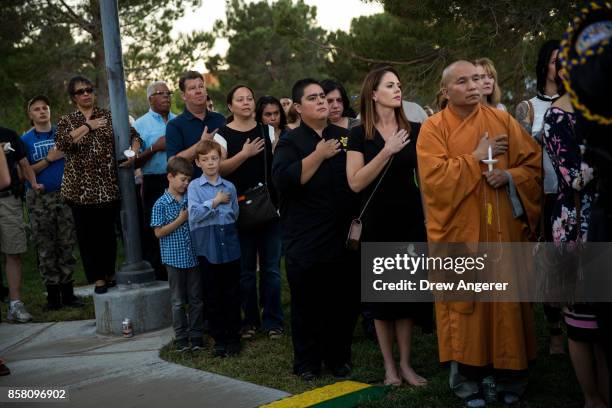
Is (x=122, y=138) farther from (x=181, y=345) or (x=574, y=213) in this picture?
(x=574, y=213)

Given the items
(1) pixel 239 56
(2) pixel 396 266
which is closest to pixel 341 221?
(2) pixel 396 266

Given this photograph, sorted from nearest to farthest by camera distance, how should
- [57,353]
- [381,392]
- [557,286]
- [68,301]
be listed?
[557,286], [381,392], [57,353], [68,301]

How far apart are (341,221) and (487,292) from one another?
1.17m

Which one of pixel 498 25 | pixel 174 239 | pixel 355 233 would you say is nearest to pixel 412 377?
pixel 355 233

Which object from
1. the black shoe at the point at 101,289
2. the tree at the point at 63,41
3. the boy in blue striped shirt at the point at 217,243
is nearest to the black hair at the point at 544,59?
the boy in blue striped shirt at the point at 217,243

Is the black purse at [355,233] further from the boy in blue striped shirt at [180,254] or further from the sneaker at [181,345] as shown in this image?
the sneaker at [181,345]

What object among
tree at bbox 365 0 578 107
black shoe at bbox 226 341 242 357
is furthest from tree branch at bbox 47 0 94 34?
black shoe at bbox 226 341 242 357

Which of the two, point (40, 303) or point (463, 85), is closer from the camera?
point (463, 85)

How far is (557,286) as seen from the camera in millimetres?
4035

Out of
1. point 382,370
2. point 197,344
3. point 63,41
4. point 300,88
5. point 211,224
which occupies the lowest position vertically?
point 382,370

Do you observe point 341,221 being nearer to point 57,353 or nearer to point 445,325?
point 445,325

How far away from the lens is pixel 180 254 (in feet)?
19.7

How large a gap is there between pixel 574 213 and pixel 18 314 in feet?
18.4

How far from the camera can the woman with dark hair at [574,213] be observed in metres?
3.90
